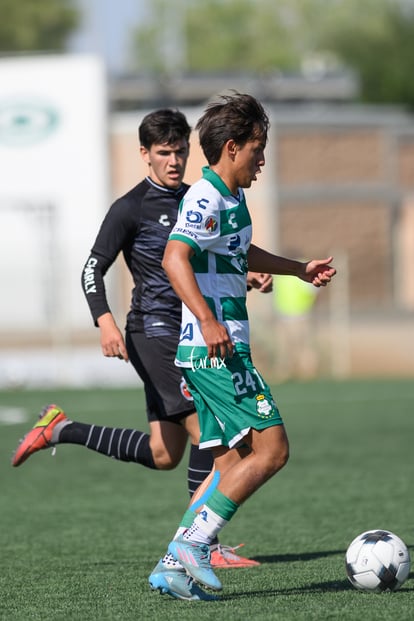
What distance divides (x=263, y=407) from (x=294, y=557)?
1.72 meters

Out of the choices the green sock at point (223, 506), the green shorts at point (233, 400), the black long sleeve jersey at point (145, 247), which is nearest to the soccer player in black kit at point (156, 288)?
the black long sleeve jersey at point (145, 247)

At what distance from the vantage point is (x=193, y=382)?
18.1ft

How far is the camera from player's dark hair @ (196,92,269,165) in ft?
18.0

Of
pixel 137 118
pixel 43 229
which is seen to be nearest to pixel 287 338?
pixel 43 229

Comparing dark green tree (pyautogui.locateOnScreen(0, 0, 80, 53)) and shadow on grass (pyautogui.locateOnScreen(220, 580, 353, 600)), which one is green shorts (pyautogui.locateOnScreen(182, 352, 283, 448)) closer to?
shadow on grass (pyautogui.locateOnScreen(220, 580, 353, 600))

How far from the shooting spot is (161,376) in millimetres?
6824

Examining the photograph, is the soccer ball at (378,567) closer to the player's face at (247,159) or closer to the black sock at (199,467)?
the black sock at (199,467)

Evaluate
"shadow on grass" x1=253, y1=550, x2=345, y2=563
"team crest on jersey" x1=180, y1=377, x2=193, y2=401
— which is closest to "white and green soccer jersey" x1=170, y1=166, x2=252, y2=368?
"team crest on jersey" x1=180, y1=377, x2=193, y2=401

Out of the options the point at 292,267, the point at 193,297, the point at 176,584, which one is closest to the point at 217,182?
the point at 193,297

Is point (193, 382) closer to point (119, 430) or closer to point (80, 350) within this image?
point (119, 430)

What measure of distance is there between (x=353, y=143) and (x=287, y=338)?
41.7 feet

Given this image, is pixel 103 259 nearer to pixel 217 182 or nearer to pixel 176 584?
pixel 217 182

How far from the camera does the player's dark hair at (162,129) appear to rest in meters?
6.78

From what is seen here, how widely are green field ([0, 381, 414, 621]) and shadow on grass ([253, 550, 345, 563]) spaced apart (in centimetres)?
2
